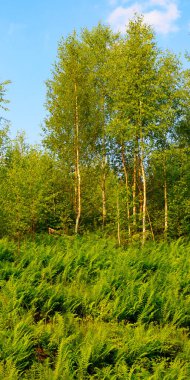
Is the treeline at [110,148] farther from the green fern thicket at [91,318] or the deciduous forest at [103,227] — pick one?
the green fern thicket at [91,318]

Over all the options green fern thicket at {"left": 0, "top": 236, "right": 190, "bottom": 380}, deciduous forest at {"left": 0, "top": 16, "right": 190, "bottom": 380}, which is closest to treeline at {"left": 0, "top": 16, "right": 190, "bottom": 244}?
deciduous forest at {"left": 0, "top": 16, "right": 190, "bottom": 380}

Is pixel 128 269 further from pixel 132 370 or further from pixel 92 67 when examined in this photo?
pixel 92 67

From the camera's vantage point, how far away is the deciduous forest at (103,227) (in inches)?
281

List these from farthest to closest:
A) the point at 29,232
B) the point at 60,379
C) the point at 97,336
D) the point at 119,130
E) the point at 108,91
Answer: the point at 108,91
the point at 29,232
the point at 119,130
the point at 97,336
the point at 60,379

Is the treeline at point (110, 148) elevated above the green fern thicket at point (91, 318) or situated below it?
above

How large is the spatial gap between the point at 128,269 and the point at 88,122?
22.9 metres

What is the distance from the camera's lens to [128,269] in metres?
11.1

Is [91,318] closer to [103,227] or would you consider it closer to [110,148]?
[103,227]

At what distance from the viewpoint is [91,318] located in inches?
329

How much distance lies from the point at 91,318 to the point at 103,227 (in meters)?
20.8

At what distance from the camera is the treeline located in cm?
2383

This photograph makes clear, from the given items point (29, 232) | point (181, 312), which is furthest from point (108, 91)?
point (181, 312)

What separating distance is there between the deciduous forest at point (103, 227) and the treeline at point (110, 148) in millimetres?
107

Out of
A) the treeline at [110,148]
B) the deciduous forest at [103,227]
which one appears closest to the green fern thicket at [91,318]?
the deciduous forest at [103,227]
